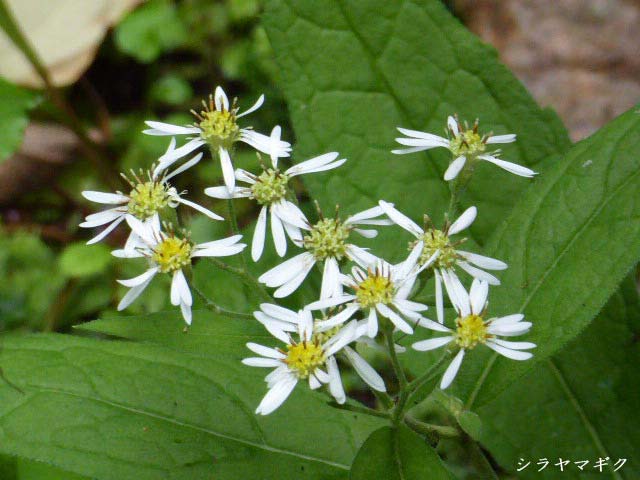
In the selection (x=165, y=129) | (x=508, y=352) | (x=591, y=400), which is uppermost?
(x=165, y=129)

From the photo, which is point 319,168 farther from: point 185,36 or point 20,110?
point 185,36

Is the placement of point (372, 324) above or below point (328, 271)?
below

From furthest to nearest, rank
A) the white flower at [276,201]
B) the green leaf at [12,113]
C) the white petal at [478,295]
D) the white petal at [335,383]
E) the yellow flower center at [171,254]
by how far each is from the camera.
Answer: the green leaf at [12,113]
the white flower at [276,201]
the yellow flower center at [171,254]
the white petal at [478,295]
the white petal at [335,383]

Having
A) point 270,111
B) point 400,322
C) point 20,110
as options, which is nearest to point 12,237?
point 20,110

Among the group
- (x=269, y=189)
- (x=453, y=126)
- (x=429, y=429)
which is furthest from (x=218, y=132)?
(x=429, y=429)

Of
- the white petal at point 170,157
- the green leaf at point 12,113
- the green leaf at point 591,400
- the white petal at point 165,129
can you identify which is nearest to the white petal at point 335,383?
the white petal at point 170,157

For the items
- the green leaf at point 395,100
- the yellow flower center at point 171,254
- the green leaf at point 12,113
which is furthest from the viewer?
the green leaf at point 12,113

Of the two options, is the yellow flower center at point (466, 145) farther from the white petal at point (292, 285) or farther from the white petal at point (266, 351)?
the white petal at point (266, 351)

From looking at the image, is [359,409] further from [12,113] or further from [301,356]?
[12,113]
